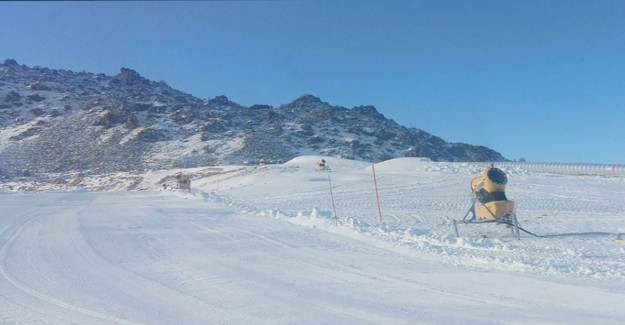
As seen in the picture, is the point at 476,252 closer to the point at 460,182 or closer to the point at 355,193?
the point at 355,193

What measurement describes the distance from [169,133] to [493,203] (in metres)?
73.6

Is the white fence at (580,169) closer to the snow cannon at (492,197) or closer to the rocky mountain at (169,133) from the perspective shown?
the snow cannon at (492,197)

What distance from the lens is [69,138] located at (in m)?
82.1

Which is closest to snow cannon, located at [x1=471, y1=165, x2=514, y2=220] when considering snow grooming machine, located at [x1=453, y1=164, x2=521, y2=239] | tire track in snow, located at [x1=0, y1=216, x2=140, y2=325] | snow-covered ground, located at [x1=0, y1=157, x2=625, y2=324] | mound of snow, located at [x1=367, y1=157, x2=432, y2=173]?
snow grooming machine, located at [x1=453, y1=164, x2=521, y2=239]

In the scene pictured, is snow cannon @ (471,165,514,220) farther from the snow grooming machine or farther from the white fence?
the white fence

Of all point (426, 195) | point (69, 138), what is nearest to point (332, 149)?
point (69, 138)

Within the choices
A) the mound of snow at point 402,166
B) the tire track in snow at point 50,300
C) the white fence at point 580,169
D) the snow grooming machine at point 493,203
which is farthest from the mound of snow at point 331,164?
the tire track in snow at point 50,300

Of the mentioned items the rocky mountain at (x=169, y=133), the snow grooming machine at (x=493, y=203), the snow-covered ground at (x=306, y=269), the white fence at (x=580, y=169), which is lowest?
the snow-covered ground at (x=306, y=269)

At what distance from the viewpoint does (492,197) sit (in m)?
14.0

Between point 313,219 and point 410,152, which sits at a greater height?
point 410,152

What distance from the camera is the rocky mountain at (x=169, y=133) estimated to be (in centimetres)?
7119

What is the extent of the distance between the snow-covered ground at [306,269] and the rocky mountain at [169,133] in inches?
2026

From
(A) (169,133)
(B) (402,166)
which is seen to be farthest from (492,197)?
(A) (169,133)

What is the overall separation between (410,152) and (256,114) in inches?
1278
